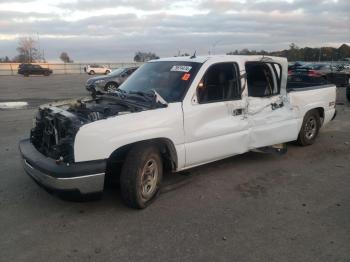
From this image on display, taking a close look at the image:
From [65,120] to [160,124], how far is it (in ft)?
3.65

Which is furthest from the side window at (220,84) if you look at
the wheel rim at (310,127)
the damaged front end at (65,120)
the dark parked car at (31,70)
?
the dark parked car at (31,70)

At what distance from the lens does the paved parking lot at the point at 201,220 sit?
144 inches

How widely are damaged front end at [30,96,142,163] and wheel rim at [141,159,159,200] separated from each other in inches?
27.5

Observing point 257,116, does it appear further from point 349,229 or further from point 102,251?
point 102,251

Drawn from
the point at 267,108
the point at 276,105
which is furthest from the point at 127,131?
the point at 276,105

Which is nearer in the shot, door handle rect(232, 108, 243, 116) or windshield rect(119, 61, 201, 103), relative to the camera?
windshield rect(119, 61, 201, 103)

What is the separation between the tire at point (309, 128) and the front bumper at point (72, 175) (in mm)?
4649

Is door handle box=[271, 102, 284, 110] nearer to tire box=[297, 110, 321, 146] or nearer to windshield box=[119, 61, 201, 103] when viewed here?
tire box=[297, 110, 321, 146]

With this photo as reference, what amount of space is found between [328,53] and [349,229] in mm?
54413

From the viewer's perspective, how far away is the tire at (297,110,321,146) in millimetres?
7473

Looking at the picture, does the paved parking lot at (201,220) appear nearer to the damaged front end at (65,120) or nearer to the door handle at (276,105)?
the damaged front end at (65,120)

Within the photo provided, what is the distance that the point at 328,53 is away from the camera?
53.6m

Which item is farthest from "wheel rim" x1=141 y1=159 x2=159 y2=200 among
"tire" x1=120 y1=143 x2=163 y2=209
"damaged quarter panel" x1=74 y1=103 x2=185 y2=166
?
"damaged quarter panel" x1=74 y1=103 x2=185 y2=166

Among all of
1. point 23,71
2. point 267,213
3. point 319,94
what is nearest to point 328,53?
point 23,71
